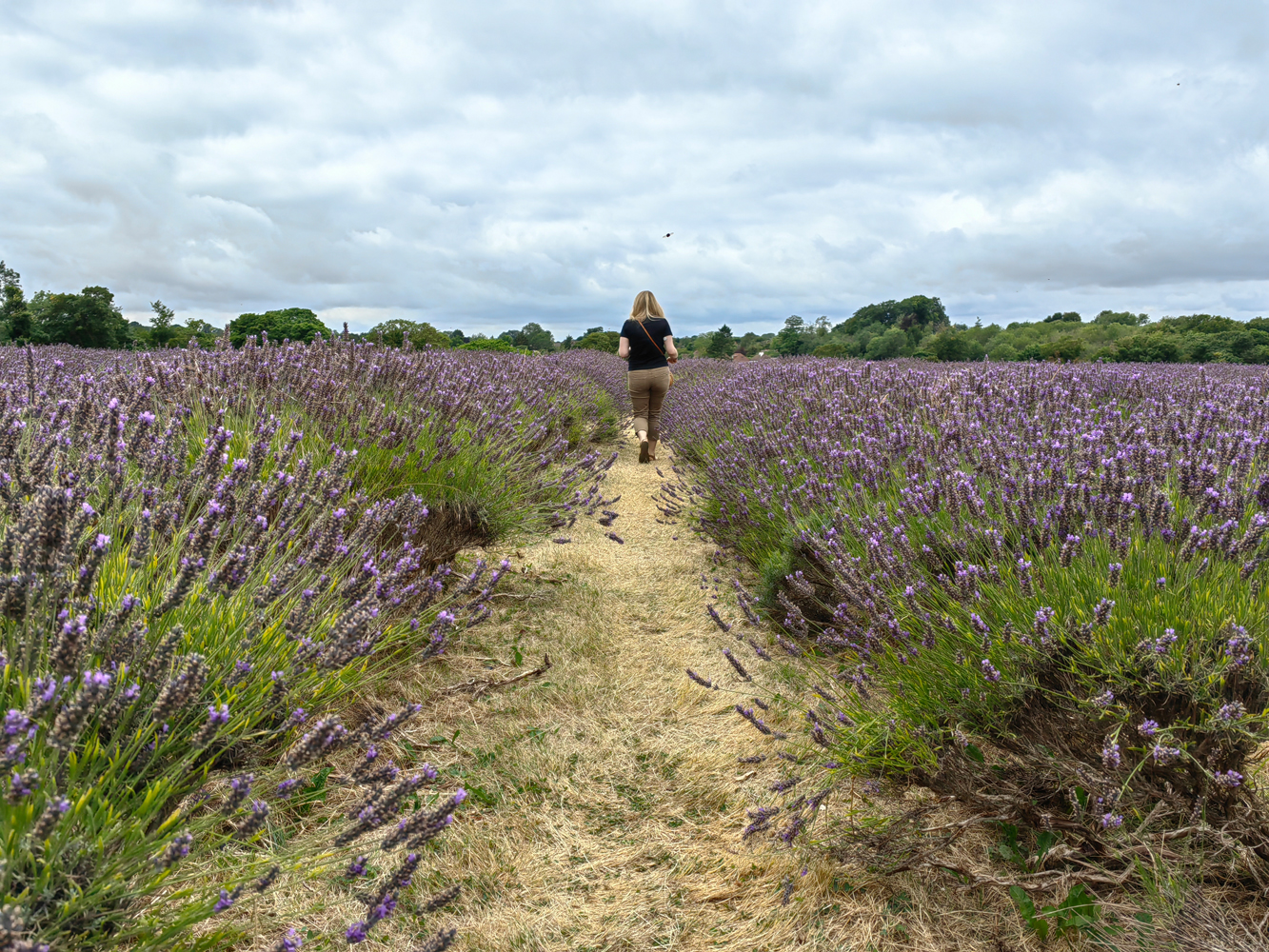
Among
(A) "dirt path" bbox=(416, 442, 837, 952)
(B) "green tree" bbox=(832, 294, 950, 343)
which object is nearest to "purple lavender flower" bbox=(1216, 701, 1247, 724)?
(A) "dirt path" bbox=(416, 442, 837, 952)

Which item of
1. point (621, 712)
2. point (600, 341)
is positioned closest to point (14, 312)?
point (600, 341)

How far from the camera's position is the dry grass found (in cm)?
174

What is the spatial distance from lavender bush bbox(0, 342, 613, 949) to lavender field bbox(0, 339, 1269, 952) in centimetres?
2

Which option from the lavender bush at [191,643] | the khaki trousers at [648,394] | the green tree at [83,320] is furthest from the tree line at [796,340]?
the lavender bush at [191,643]

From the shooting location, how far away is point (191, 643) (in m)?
1.69

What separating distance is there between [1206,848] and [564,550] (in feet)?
12.7

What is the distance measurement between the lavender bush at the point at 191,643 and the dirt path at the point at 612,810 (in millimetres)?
208

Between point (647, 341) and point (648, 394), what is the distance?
0.71 m

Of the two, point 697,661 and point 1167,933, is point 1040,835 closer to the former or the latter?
point 1167,933

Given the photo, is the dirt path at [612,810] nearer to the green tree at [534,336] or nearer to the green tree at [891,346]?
the green tree at [891,346]

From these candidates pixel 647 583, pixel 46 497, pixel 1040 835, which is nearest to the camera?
pixel 46 497

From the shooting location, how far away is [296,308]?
27422mm

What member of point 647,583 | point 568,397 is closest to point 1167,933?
point 647,583

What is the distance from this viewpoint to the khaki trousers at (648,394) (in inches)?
316
